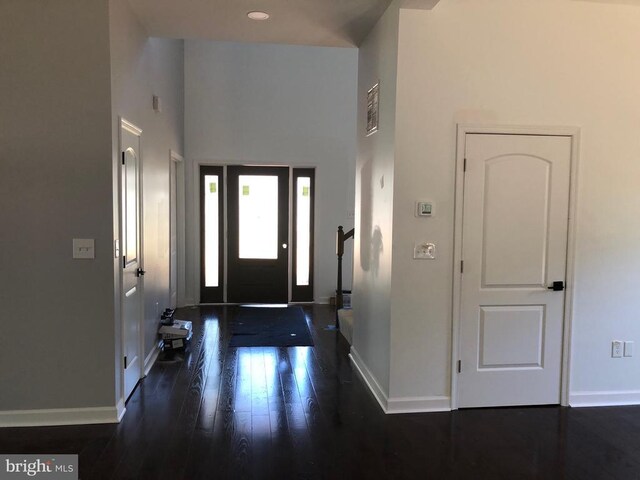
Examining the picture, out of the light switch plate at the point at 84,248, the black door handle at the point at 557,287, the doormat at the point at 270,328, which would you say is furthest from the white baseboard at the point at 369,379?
the light switch plate at the point at 84,248

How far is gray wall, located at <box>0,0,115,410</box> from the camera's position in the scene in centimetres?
287

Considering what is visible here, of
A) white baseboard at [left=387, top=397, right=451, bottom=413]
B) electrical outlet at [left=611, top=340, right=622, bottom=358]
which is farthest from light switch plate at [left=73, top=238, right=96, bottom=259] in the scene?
electrical outlet at [left=611, top=340, right=622, bottom=358]

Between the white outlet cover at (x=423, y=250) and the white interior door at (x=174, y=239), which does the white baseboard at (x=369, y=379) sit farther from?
the white interior door at (x=174, y=239)

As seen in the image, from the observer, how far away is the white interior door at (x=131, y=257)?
326 centimetres

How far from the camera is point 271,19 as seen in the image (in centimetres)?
351

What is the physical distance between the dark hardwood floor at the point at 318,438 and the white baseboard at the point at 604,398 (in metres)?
0.08

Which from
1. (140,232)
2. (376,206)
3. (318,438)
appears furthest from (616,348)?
(140,232)

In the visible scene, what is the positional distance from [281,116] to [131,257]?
3.75 meters

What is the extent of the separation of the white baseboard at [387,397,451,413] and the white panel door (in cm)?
12

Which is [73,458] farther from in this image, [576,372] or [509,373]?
[576,372]

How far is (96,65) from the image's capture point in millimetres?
2910

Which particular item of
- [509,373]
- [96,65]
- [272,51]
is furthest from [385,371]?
[272,51]
